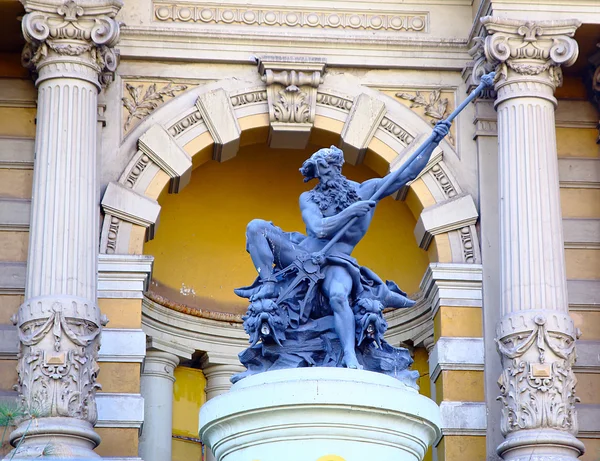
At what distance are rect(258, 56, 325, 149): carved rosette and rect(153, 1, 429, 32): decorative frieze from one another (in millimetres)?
542

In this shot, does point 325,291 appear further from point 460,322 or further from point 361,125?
point 361,125

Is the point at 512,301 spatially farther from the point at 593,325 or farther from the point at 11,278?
the point at 11,278

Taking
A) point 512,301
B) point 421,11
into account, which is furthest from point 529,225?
point 421,11

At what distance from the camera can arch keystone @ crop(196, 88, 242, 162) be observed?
58.5ft

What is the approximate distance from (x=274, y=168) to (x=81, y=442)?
5436 millimetres

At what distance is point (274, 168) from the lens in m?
19.8

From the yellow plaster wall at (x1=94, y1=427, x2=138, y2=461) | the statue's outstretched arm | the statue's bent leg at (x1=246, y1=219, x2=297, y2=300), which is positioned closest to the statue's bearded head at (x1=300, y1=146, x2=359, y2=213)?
the statue's outstretched arm

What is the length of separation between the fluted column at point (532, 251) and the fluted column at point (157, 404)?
4221 millimetres

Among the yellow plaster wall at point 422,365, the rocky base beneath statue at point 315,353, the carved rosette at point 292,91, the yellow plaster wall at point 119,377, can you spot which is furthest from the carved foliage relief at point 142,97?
the rocky base beneath statue at point 315,353

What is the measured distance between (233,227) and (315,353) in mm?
6953

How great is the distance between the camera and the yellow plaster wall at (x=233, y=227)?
19.6 m

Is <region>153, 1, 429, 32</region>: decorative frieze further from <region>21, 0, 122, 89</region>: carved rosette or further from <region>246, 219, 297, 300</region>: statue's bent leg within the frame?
<region>246, 219, 297, 300</region>: statue's bent leg

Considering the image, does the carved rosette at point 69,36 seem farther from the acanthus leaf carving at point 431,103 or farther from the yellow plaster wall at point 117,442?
the yellow plaster wall at point 117,442

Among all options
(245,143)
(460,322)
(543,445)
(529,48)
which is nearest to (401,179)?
(543,445)
